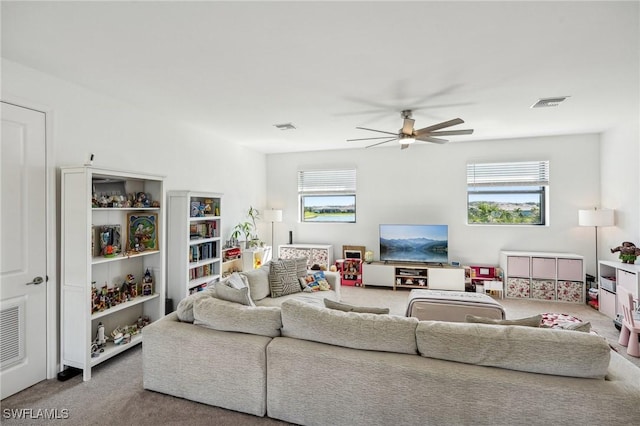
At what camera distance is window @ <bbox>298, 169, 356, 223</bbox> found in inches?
249

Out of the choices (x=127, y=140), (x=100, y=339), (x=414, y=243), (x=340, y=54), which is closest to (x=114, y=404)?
(x=100, y=339)

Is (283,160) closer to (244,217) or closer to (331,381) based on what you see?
(244,217)

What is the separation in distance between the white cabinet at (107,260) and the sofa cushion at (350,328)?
1.91 metres

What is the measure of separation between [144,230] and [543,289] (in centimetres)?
589

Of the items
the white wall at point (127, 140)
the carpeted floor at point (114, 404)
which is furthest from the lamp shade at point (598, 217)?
the white wall at point (127, 140)

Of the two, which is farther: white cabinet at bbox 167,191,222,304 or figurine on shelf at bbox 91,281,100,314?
white cabinet at bbox 167,191,222,304

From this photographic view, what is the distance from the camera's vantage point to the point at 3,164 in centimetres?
238

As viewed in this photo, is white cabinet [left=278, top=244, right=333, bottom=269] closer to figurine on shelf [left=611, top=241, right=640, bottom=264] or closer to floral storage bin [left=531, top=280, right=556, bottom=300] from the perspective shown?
floral storage bin [left=531, top=280, right=556, bottom=300]

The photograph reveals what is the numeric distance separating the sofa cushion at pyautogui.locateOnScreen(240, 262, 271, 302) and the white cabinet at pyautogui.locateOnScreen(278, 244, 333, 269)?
2211mm

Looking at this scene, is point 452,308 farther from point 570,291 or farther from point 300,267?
point 570,291

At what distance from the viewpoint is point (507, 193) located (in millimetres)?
5496

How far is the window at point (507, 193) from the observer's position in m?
5.31

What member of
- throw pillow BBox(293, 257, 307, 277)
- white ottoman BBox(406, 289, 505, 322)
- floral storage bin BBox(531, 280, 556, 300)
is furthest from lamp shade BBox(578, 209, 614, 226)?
throw pillow BBox(293, 257, 307, 277)

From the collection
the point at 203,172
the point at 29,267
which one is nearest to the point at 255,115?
the point at 203,172
